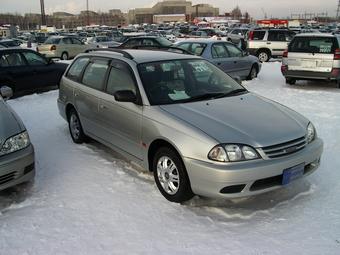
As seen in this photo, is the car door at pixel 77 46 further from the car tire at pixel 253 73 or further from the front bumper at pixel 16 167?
the front bumper at pixel 16 167

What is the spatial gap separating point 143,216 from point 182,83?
178 centimetres

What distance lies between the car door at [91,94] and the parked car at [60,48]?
1751cm

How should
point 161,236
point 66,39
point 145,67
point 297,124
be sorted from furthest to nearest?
point 66,39, point 145,67, point 297,124, point 161,236

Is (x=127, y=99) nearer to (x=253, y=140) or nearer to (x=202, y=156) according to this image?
(x=202, y=156)

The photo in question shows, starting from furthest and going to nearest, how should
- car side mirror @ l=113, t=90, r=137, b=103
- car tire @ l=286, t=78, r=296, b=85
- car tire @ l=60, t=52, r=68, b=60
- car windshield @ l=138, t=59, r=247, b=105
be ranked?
car tire @ l=60, t=52, r=68, b=60 < car tire @ l=286, t=78, r=296, b=85 < car windshield @ l=138, t=59, r=247, b=105 < car side mirror @ l=113, t=90, r=137, b=103

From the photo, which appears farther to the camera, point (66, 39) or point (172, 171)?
point (66, 39)

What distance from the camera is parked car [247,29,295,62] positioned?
20922mm

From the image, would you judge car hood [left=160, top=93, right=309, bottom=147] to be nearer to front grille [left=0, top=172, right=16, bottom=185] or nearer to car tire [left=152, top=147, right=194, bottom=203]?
car tire [left=152, top=147, right=194, bottom=203]

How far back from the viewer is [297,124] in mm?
4418

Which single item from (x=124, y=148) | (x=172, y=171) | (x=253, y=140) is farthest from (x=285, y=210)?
(x=124, y=148)

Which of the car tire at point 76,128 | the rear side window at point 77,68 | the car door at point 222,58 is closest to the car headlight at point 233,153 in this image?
the car tire at point 76,128

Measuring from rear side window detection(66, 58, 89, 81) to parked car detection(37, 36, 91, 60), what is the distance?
55.3ft

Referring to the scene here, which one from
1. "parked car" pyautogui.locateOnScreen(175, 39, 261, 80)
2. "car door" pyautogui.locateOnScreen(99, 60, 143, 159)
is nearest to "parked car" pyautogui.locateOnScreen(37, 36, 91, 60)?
"parked car" pyautogui.locateOnScreen(175, 39, 261, 80)

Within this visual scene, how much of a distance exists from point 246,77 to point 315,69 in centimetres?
247
